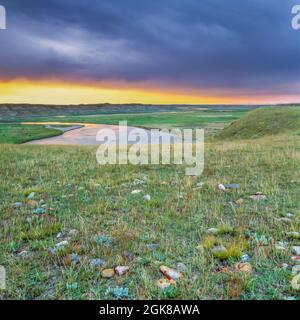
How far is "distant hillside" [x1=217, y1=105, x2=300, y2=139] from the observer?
3050 centimetres

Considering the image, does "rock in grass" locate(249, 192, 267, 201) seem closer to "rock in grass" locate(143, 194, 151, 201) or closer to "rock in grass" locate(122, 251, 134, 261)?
"rock in grass" locate(143, 194, 151, 201)

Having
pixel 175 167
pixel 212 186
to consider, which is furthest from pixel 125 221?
pixel 175 167

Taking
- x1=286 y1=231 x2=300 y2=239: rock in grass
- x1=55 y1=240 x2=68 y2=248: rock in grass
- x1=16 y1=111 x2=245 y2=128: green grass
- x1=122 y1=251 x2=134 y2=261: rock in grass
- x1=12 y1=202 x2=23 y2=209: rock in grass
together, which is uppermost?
x1=16 y1=111 x2=245 y2=128: green grass

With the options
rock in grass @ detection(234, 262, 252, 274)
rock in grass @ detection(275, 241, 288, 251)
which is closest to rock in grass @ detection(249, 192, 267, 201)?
rock in grass @ detection(275, 241, 288, 251)

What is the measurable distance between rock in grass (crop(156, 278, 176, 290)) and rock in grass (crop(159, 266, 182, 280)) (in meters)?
0.07

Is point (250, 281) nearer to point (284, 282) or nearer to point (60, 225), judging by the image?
point (284, 282)

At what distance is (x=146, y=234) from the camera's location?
16.4ft

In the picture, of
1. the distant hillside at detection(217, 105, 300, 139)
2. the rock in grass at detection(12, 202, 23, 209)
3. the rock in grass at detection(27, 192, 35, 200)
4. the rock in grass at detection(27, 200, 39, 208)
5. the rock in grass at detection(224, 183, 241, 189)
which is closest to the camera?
the rock in grass at detection(12, 202, 23, 209)

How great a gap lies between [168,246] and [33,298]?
2.10 m

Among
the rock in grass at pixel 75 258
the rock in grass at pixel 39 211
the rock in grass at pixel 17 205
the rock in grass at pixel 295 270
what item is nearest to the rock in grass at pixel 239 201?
the rock in grass at pixel 295 270

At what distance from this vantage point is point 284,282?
355cm

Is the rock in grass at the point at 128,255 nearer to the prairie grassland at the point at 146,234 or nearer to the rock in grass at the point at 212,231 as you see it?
the prairie grassland at the point at 146,234

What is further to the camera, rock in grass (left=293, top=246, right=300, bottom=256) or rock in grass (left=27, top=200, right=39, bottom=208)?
rock in grass (left=27, top=200, right=39, bottom=208)

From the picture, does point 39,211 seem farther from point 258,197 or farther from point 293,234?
point 258,197
